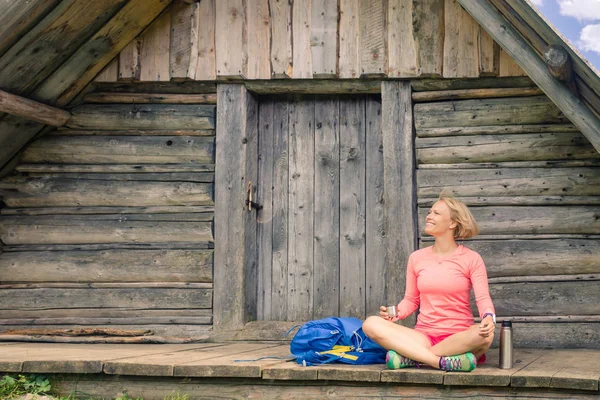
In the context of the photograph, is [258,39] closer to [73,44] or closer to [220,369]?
[73,44]

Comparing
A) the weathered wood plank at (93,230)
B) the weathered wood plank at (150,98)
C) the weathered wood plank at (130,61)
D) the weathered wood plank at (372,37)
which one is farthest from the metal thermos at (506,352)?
the weathered wood plank at (130,61)

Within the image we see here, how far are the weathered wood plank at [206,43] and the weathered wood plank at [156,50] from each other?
278 millimetres

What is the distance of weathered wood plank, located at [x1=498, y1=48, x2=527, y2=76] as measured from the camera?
6.73 metres

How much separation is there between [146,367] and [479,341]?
6.71 ft

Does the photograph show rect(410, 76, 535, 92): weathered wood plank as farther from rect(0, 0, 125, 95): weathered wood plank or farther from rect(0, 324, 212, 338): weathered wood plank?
rect(0, 324, 212, 338): weathered wood plank

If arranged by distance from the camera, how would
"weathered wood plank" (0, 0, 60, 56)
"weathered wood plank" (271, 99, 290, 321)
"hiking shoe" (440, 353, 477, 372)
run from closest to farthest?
1. "hiking shoe" (440, 353, 477, 372)
2. "weathered wood plank" (0, 0, 60, 56)
3. "weathered wood plank" (271, 99, 290, 321)

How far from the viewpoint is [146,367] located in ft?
17.1

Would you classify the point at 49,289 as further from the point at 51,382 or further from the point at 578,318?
the point at 578,318

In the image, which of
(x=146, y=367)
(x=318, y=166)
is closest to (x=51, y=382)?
(x=146, y=367)

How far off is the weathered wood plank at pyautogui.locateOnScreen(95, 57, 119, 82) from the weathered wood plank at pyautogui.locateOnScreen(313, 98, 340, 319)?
1.76m

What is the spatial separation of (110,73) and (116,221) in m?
1.28

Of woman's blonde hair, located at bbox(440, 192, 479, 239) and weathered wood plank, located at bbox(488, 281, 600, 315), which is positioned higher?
woman's blonde hair, located at bbox(440, 192, 479, 239)

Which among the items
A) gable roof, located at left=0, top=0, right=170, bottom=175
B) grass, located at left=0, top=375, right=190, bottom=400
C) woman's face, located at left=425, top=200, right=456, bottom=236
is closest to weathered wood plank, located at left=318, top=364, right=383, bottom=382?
grass, located at left=0, top=375, right=190, bottom=400

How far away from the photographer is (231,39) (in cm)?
712
